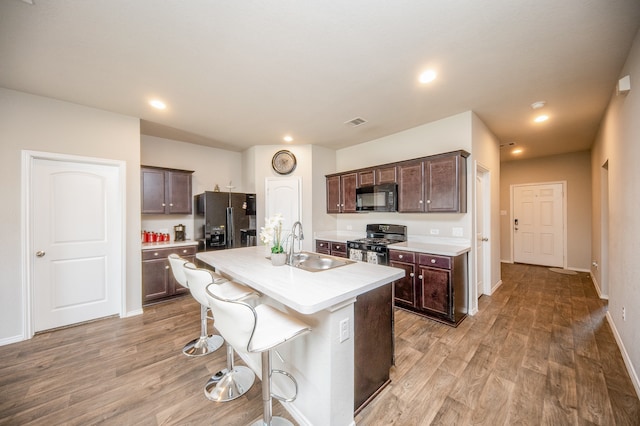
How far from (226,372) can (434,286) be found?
246cm

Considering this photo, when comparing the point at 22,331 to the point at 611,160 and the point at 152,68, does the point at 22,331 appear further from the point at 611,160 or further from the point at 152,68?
the point at 611,160

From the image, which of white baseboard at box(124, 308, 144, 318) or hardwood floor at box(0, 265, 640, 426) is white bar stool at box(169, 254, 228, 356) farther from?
white baseboard at box(124, 308, 144, 318)

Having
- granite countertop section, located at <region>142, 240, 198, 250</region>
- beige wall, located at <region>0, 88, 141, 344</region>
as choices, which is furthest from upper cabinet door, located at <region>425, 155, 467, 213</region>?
beige wall, located at <region>0, 88, 141, 344</region>

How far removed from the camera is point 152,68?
2.25m

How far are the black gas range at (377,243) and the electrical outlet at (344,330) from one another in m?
2.13

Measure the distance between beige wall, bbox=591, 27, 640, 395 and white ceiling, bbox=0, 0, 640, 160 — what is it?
13.3 inches

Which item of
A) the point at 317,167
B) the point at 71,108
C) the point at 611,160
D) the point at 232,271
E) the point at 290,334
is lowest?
the point at 290,334

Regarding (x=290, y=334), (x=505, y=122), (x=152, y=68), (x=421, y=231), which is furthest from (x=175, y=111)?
(x=505, y=122)

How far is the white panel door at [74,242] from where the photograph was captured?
2.79 metres

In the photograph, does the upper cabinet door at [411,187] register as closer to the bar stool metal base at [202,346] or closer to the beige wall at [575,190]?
the bar stool metal base at [202,346]

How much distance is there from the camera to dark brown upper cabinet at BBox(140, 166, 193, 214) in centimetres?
382

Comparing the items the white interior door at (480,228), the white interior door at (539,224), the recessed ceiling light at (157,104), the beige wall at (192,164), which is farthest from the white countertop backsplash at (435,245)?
the white interior door at (539,224)

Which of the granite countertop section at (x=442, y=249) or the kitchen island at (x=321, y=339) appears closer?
the kitchen island at (x=321, y=339)

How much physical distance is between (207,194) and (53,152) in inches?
71.4
